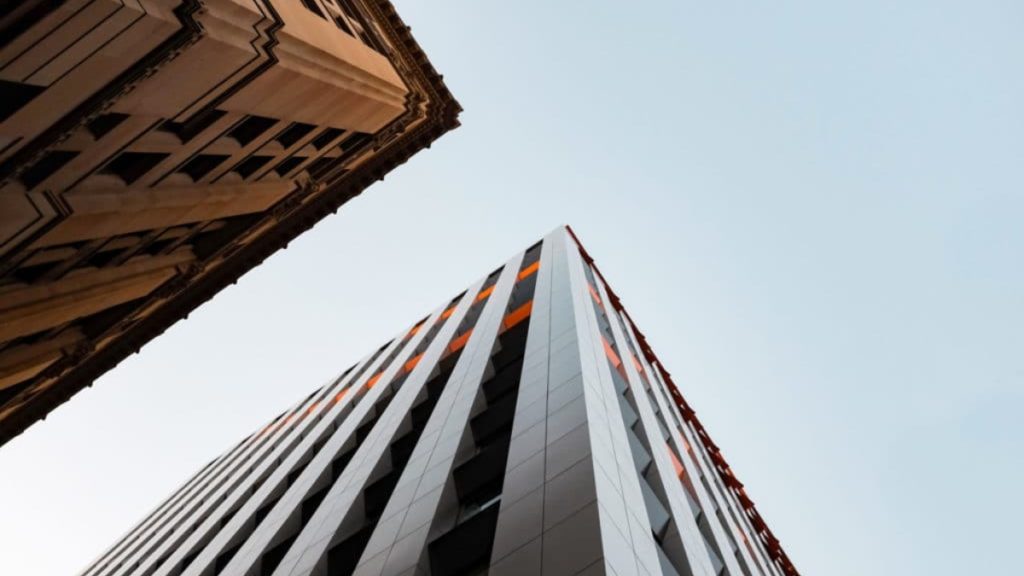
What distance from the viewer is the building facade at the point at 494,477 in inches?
608

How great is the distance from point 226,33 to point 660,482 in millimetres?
14475

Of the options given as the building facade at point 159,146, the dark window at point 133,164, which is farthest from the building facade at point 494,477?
the dark window at point 133,164

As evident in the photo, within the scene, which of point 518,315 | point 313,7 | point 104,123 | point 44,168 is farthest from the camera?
point 518,315

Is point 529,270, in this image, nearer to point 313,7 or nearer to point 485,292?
point 485,292

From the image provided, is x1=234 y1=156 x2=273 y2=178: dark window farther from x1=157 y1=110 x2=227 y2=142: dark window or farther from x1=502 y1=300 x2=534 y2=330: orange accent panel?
x1=502 y1=300 x2=534 y2=330: orange accent panel

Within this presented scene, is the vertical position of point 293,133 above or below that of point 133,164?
above

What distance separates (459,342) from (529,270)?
30.6 feet

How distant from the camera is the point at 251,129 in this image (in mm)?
21250

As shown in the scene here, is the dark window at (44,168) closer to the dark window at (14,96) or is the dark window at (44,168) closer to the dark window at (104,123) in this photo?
the dark window at (104,123)

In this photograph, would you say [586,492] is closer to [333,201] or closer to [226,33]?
[226,33]

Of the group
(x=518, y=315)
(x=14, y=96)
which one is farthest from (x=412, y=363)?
(x=14, y=96)

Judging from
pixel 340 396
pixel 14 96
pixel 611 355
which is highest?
pixel 14 96

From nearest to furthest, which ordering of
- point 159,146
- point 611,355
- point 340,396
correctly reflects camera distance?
point 159,146
point 611,355
point 340,396

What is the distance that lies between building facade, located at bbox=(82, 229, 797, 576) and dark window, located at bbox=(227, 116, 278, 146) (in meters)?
9.79
